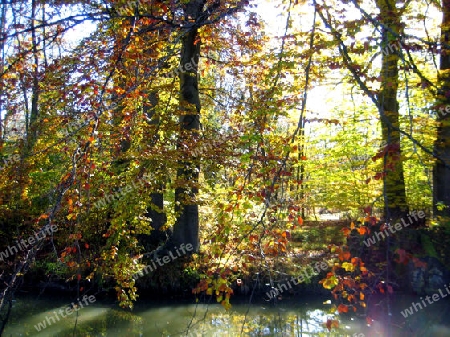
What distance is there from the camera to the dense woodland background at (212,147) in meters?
2.41

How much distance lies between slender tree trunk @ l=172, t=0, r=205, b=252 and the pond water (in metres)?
1.39

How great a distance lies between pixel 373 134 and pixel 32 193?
22.9ft

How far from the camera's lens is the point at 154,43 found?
4.01 meters

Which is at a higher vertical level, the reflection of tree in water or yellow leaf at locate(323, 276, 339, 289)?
yellow leaf at locate(323, 276, 339, 289)

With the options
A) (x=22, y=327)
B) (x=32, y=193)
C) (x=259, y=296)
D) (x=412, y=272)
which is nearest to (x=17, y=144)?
(x=32, y=193)

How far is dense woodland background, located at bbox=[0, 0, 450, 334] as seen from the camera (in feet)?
7.92

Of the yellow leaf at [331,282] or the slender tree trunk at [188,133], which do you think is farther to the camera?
the slender tree trunk at [188,133]

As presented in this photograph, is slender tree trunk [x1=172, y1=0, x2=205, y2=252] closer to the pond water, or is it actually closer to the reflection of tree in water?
the pond water

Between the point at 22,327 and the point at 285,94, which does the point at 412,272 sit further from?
the point at 22,327

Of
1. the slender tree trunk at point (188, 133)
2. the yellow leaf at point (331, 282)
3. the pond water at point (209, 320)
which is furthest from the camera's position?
the pond water at point (209, 320)

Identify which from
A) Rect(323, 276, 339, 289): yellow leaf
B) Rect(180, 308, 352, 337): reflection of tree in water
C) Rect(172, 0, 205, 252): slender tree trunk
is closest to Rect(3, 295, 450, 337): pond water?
Rect(180, 308, 352, 337): reflection of tree in water

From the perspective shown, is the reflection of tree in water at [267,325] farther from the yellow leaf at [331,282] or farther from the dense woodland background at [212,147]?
the yellow leaf at [331,282]

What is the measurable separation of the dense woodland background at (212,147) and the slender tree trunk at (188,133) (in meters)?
0.03

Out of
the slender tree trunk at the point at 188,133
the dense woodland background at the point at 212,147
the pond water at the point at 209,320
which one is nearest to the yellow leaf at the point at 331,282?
the dense woodland background at the point at 212,147
